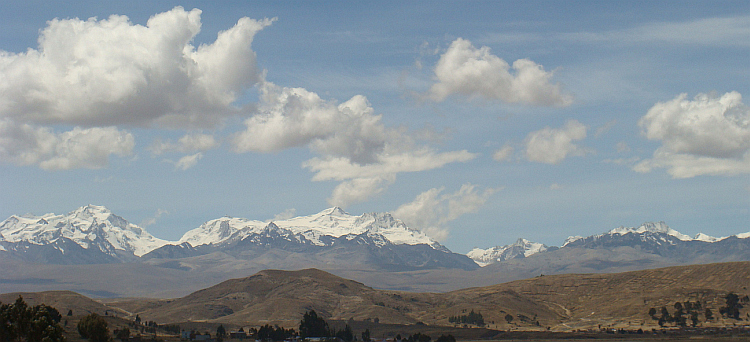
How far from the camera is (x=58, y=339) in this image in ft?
557

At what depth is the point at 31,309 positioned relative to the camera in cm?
17038

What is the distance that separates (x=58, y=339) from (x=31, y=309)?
912cm

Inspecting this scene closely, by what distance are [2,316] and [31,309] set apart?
24.6ft

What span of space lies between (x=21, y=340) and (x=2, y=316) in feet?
27.1

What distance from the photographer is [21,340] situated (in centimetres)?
17650

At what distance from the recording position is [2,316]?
171750 mm

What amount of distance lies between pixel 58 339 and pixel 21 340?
1342 cm

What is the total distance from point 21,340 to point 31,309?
11471mm

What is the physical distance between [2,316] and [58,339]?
1442cm
